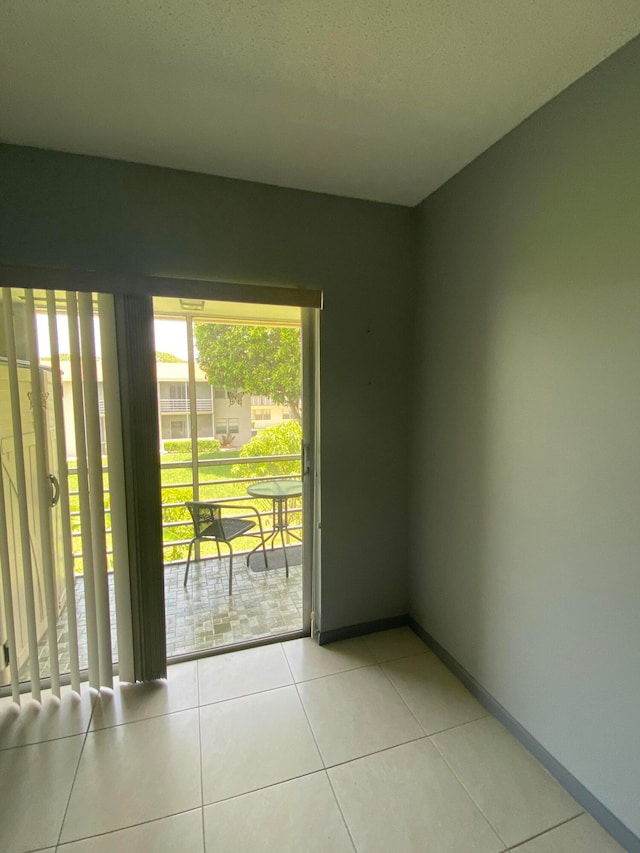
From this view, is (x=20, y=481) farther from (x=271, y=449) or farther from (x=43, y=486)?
(x=271, y=449)

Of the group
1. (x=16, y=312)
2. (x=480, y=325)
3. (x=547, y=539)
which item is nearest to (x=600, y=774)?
(x=547, y=539)

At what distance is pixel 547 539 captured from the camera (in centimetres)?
133

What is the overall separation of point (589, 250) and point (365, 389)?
3.61ft

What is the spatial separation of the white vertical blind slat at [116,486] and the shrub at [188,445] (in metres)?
1.46

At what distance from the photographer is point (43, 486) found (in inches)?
61.7

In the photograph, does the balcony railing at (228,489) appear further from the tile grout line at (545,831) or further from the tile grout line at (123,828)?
the tile grout line at (545,831)

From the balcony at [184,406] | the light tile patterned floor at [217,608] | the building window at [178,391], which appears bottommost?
the light tile patterned floor at [217,608]

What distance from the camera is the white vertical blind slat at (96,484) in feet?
5.04

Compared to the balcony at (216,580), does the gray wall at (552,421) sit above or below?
above

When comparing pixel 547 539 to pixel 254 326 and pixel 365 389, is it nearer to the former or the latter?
pixel 365 389

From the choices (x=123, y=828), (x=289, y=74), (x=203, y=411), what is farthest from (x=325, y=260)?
(x=123, y=828)

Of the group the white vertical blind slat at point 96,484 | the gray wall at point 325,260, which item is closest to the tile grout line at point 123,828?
the white vertical blind slat at point 96,484

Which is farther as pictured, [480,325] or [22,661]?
[22,661]

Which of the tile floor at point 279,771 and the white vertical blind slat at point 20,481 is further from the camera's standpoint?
the white vertical blind slat at point 20,481
